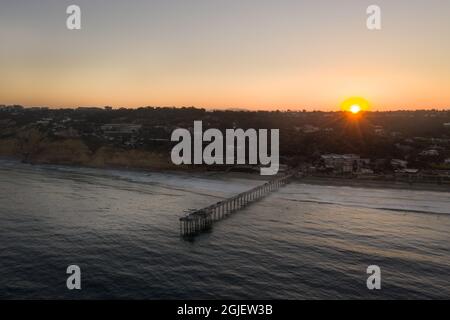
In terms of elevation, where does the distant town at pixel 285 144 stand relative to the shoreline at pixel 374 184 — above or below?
above

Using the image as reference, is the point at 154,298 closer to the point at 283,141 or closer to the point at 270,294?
the point at 270,294

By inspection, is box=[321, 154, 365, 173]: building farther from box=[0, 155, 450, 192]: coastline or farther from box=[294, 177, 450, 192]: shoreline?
box=[294, 177, 450, 192]: shoreline

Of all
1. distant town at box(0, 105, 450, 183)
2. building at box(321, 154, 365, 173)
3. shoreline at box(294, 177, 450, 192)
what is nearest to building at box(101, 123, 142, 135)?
distant town at box(0, 105, 450, 183)
